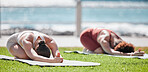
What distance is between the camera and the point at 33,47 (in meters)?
5.66

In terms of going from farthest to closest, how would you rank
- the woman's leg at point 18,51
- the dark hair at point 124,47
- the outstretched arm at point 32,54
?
the dark hair at point 124,47
the woman's leg at point 18,51
the outstretched arm at point 32,54

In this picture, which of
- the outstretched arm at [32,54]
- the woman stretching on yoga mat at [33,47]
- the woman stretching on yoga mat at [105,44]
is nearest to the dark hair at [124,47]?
the woman stretching on yoga mat at [105,44]

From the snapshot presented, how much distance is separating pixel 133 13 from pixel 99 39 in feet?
85.9

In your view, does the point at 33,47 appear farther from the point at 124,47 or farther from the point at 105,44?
the point at 124,47

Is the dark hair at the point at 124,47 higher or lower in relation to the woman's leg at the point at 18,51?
lower

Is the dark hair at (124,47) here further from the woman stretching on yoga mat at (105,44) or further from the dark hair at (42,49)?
the dark hair at (42,49)

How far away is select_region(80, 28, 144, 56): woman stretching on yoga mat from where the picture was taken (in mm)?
7090

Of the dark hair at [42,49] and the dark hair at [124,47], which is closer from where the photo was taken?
the dark hair at [42,49]

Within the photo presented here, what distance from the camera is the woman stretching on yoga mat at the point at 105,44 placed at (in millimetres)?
7090

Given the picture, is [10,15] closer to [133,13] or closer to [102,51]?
[133,13]

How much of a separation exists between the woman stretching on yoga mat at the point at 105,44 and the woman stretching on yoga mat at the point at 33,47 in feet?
5.96

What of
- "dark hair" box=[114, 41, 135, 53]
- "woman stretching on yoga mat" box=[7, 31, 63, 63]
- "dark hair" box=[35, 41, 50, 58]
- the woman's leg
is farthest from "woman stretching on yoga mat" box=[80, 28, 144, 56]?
the woman's leg

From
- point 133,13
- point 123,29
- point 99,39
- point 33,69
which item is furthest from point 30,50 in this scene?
point 133,13

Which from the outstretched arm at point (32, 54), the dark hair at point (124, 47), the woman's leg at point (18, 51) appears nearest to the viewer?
the outstretched arm at point (32, 54)
